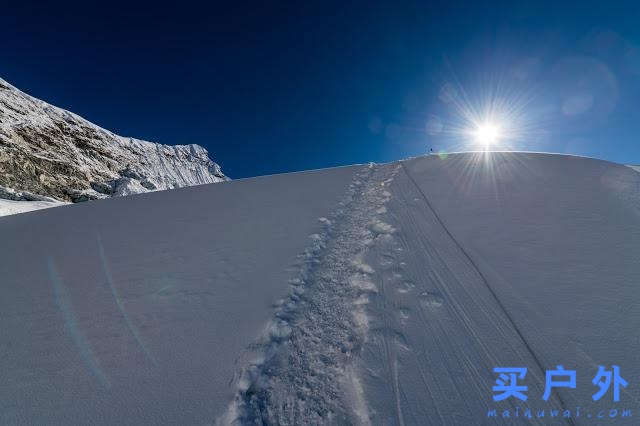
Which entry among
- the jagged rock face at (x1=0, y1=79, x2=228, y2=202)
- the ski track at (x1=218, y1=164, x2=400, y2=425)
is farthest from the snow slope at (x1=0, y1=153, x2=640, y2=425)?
the jagged rock face at (x1=0, y1=79, x2=228, y2=202)

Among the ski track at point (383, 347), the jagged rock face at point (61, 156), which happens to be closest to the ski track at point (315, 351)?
the ski track at point (383, 347)

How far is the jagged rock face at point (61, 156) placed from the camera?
92.5 feet

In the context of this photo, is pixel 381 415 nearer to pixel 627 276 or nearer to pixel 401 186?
pixel 627 276

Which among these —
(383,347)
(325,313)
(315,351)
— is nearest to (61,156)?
(325,313)

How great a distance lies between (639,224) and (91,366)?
6.95m

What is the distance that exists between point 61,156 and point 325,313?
47125mm

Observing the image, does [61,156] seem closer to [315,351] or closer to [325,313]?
[325,313]

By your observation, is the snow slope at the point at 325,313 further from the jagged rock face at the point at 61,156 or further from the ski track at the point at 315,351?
the jagged rock face at the point at 61,156

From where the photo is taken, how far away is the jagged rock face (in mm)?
28203

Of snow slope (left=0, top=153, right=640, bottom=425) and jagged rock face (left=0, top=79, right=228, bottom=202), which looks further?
jagged rock face (left=0, top=79, right=228, bottom=202)

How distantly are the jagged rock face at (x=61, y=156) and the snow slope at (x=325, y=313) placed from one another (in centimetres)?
2307

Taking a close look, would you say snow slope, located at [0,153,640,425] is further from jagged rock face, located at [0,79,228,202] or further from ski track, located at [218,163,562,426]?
jagged rock face, located at [0,79,228,202]

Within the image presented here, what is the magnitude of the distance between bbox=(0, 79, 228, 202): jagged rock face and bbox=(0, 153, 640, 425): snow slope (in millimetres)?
23071

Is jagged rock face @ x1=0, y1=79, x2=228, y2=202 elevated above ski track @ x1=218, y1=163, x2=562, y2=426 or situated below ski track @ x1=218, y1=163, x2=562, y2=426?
above
